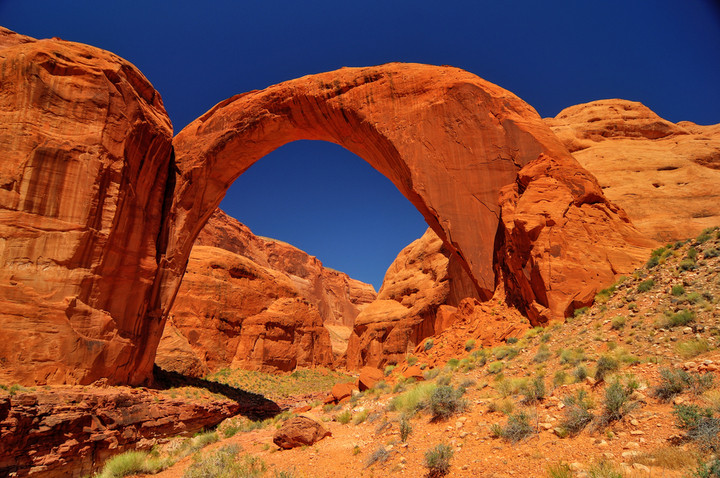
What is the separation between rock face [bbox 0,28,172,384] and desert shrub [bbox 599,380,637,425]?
12602 mm

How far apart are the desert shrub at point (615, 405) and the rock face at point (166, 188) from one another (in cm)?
516

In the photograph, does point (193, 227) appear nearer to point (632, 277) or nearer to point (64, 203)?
point (64, 203)

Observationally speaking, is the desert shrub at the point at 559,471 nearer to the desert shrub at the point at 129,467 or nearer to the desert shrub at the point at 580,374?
the desert shrub at the point at 580,374

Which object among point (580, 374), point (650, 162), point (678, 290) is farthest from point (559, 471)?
point (650, 162)

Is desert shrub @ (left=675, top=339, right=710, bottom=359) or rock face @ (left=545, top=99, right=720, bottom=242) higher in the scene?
rock face @ (left=545, top=99, right=720, bottom=242)

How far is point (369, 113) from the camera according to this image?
1477 cm

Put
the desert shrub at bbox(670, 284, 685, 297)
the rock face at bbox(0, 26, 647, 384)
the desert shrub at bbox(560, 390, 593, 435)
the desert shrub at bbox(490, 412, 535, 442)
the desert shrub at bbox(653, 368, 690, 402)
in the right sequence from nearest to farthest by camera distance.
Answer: the desert shrub at bbox(653, 368, 690, 402) → the desert shrub at bbox(560, 390, 593, 435) → the desert shrub at bbox(490, 412, 535, 442) → the desert shrub at bbox(670, 284, 685, 297) → the rock face at bbox(0, 26, 647, 384)

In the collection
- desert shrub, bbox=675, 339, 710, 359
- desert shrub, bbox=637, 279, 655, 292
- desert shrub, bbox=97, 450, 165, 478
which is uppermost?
desert shrub, bbox=637, 279, 655, 292

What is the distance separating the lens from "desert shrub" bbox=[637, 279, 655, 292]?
7719 mm

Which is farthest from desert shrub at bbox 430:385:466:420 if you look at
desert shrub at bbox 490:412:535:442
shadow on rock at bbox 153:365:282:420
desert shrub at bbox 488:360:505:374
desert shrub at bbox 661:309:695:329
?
shadow on rock at bbox 153:365:282:420

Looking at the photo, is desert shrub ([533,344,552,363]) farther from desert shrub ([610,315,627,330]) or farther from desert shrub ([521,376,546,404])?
desert shrub ([521,376,546,404])

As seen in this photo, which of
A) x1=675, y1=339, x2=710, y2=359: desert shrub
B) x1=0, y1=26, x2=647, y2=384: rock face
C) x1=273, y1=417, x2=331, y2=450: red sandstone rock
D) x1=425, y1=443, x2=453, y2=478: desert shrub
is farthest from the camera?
x1=0, y1=26, x2=647, y2=384: rock face

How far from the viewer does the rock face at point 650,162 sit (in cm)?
1282

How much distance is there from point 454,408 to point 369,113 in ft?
38.5
